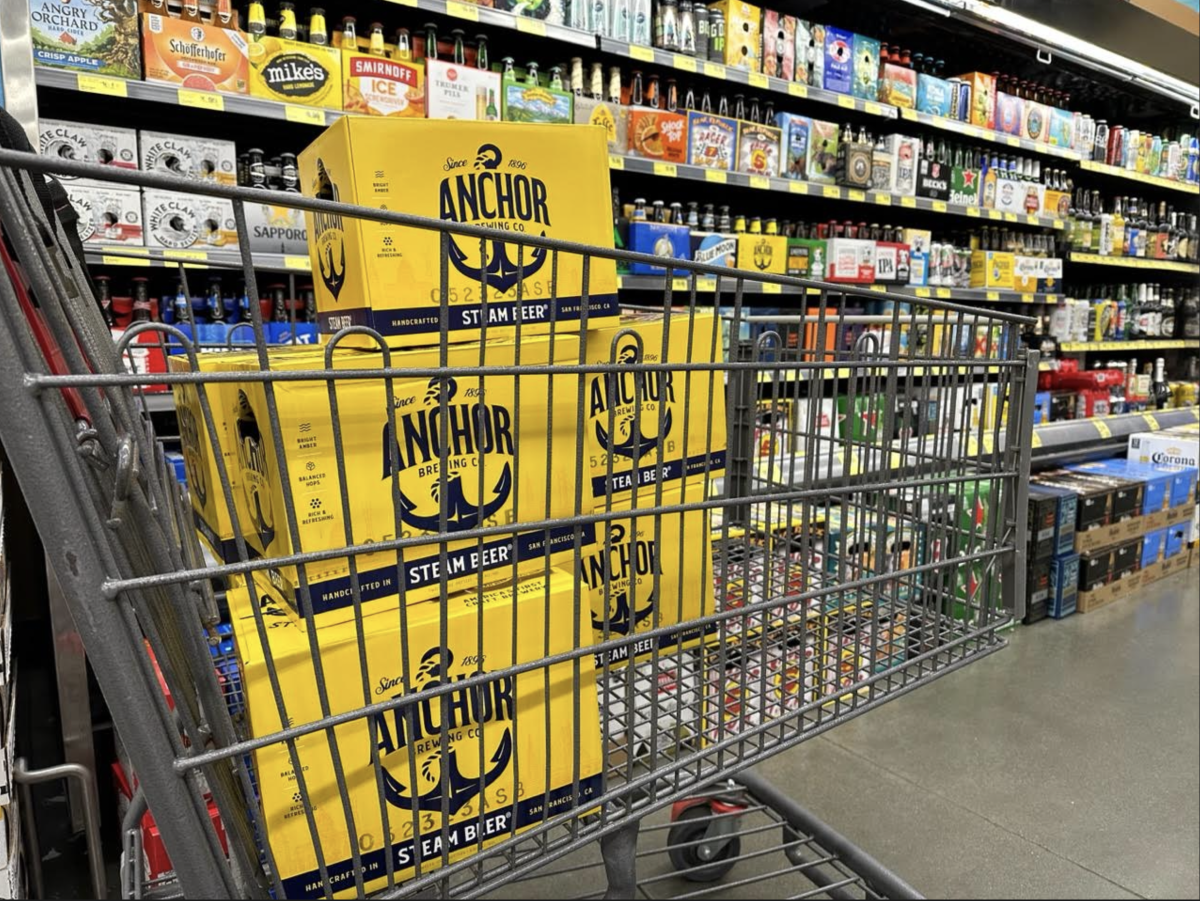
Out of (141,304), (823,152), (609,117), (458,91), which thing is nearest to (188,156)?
(141,304)

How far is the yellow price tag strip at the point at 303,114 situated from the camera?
2025mm

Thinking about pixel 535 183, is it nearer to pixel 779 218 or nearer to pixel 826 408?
pixel 826 408

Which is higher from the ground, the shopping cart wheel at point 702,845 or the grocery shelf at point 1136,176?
the grocery shelf at point 1136,176

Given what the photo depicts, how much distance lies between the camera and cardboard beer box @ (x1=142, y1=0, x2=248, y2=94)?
1868mm

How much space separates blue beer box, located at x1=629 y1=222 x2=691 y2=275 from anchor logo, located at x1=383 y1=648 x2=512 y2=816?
1.97 metres

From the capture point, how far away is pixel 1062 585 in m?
3.20

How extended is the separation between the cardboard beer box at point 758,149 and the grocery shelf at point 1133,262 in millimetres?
2264

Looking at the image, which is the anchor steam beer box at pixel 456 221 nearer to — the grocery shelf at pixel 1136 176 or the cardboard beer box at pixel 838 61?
the cardboard beer box at pixel 838 61

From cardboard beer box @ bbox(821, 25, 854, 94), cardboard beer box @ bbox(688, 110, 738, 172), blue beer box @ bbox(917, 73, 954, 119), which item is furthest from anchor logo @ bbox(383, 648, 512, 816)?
blue beer box @ bbox(917, 73, 954, 119)

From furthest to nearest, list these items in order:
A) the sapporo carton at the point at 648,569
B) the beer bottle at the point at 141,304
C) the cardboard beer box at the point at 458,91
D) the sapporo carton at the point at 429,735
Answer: the cardboard beer box at the point at 458,91 → the beer bottle at the point at 141,304 → the sapporo carton at the point at 648,569 → the sapporo carton at the point at 429,735

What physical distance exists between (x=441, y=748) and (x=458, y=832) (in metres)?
0.12

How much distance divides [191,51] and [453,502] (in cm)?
167

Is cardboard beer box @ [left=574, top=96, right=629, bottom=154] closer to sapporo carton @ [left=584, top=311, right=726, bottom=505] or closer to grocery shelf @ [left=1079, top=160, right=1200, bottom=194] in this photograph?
sapporo carton @ [left=584, top=311, right=726, bottom=505]

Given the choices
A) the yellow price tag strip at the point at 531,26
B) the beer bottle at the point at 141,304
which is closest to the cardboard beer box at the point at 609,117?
the yellow price tag strip at the point at 531,26
